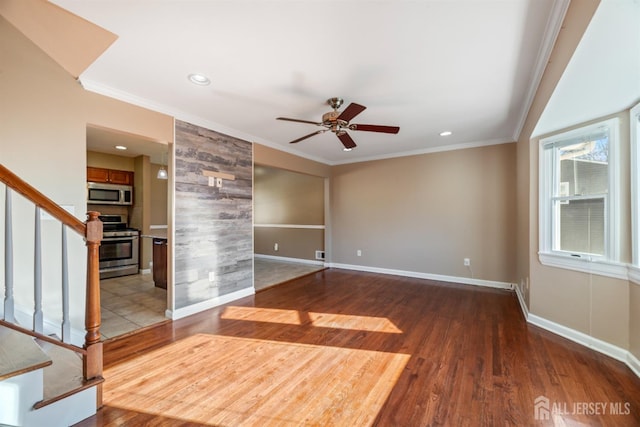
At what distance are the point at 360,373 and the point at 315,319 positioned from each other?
43.8 inches

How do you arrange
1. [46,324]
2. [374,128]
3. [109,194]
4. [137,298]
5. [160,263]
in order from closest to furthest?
[46,324], [374,128], [137,298], [160,263], [109,194]

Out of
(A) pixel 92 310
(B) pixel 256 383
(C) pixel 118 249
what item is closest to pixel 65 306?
(A) pixel 92 310

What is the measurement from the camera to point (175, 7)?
156 cm

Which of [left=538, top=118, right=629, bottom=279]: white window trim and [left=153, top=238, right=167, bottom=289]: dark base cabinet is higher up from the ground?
[left=538, top=118, right=629, bottom=279]: white window trim

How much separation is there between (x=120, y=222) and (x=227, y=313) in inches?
153

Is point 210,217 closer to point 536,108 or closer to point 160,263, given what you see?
point 160,263

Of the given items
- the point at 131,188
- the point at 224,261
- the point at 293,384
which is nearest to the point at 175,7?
the point at 293,384

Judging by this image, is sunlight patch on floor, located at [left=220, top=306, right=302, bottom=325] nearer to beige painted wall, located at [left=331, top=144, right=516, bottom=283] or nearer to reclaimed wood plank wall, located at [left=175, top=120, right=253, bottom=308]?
reclaimed wood plank wall, located at [left=175, top=120, right=253, bottom=308]

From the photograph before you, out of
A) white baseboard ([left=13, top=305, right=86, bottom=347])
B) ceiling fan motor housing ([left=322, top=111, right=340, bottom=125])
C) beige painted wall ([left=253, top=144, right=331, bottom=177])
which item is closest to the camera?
white baseboard ([left=13, top=305, right=86, bottom=347])

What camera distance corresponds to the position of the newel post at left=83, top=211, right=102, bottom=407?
1617mm

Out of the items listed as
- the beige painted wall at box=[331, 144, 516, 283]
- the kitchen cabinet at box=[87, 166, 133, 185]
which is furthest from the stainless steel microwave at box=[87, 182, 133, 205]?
the beige painted wall at box=[331, 144, 516, 283]

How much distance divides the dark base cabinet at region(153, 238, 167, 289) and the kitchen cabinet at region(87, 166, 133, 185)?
2136 millimetres

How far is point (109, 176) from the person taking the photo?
5.12 m

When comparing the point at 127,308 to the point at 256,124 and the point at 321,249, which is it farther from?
the point at 321,249
